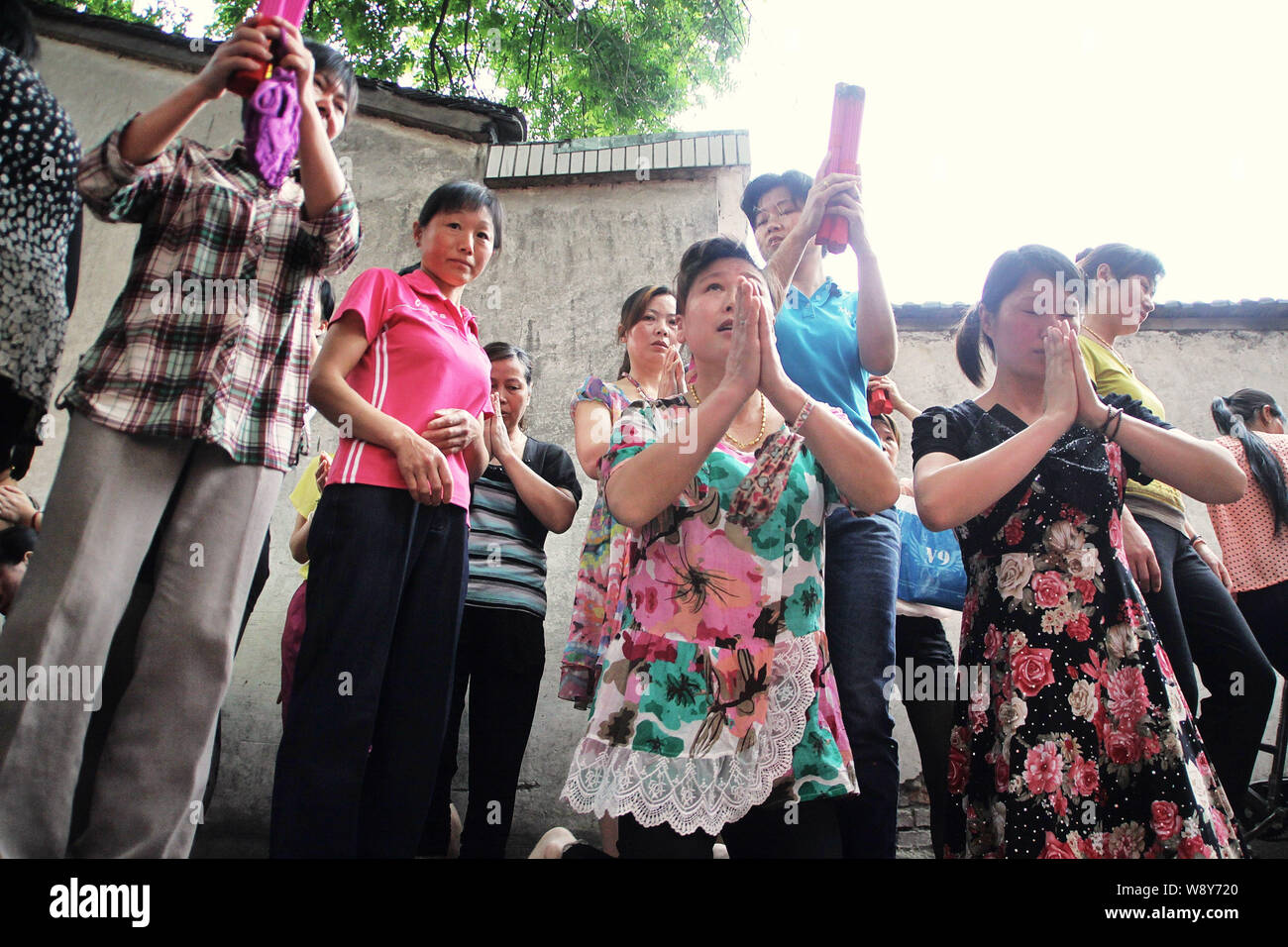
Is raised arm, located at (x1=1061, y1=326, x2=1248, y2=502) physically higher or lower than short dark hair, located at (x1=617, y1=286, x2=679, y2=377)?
lower

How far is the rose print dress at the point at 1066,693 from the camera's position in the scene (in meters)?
1.73

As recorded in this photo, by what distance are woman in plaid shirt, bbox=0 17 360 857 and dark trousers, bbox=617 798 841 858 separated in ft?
2.93

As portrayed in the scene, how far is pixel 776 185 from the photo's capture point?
9.90ft

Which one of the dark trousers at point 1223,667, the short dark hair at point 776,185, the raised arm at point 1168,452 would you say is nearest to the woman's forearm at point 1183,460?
the raised arm at point 1168,452

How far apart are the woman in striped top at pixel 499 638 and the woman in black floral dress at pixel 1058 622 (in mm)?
1389

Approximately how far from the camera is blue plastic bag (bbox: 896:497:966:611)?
9.66ft

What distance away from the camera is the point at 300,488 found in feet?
11.1

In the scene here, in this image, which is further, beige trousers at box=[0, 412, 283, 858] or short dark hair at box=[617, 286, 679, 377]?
short dark hair at box=[617, 286, 679, 377]

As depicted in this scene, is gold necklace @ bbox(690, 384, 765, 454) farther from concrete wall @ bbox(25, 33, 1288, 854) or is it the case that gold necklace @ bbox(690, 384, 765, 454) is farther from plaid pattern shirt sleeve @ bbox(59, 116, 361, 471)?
concrete wall @ bbox(25, 33, 1288, 854)

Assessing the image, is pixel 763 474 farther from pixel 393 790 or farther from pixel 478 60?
pixel 478 60

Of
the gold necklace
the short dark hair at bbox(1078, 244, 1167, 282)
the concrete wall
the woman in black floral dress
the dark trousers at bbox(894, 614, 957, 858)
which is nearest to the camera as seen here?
the woman in black floral dress

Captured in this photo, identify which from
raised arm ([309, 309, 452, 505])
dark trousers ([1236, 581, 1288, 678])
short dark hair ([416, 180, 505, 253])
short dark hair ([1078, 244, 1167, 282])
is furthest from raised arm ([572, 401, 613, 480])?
dark trousers ([1236, 581, 1288, 678])

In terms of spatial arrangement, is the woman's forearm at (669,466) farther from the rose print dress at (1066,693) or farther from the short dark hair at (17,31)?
the short dark hair at (17,31)

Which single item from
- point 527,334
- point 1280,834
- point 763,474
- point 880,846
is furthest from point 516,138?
point 1280,834
